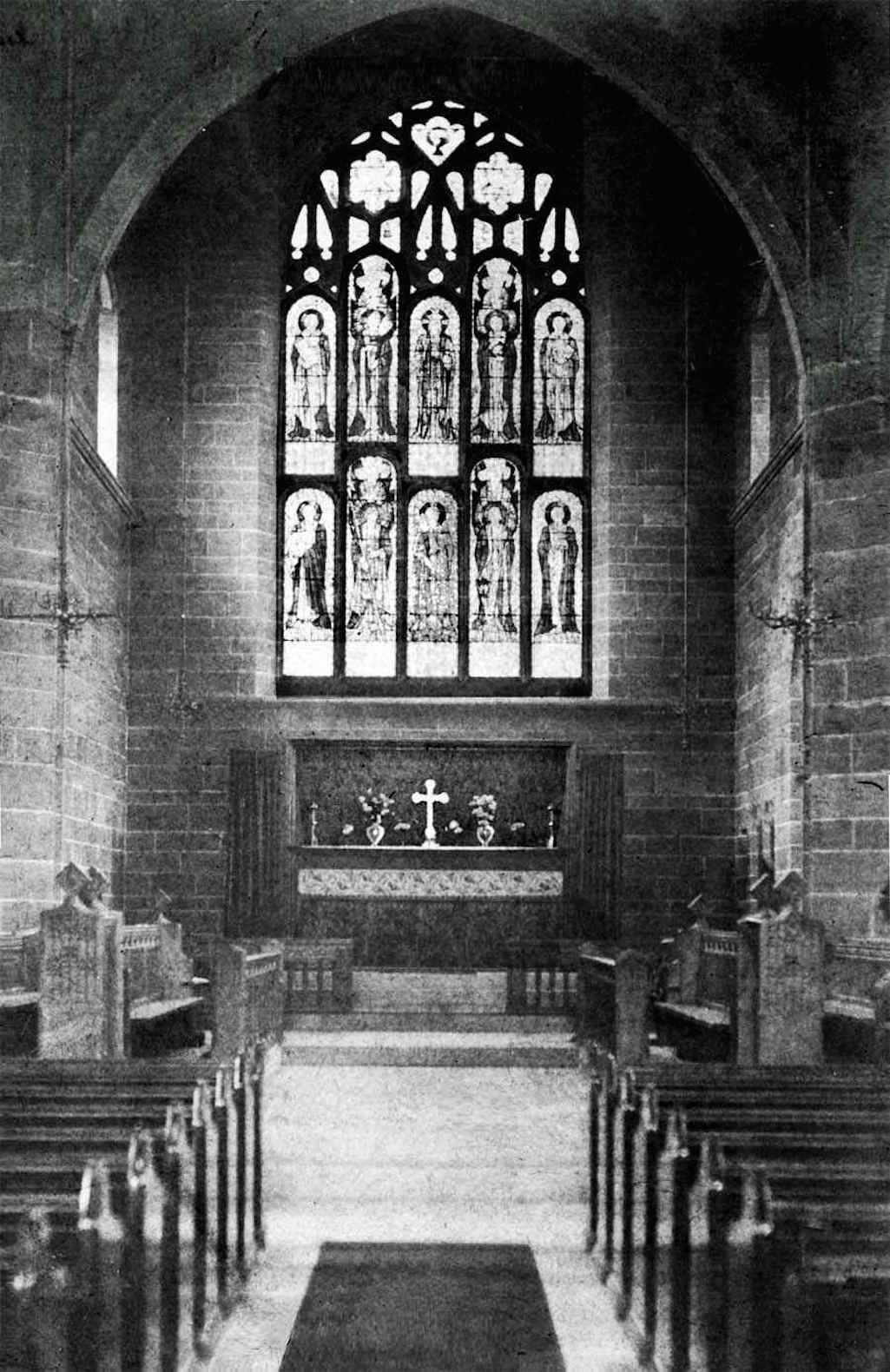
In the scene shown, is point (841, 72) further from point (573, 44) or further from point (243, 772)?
point (243, 772)

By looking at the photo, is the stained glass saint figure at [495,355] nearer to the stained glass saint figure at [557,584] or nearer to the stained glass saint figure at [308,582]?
the stained glass saint figure at [557,584]

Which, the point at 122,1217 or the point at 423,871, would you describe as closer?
the point at 122,1217

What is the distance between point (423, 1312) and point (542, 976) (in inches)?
366

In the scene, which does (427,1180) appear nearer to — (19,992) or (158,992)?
(19,992)

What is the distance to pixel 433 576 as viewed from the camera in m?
16.3

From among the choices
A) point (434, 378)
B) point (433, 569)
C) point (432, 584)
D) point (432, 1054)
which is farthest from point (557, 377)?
point (432, 1054)

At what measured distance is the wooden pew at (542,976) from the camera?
1346 centimetres

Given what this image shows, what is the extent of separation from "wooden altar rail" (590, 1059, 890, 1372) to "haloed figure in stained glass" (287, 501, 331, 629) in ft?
33.6

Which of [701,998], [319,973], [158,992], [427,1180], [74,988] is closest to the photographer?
[427,1180]

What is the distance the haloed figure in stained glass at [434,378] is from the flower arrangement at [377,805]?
11.8 ft

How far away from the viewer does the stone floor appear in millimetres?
5023

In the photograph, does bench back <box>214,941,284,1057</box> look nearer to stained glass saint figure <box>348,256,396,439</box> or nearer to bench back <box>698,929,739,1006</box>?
bench back <box>698,929,739,1006</box>

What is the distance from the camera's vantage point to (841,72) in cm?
1173

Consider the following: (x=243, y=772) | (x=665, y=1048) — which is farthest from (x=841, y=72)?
(x=243, y=772)
